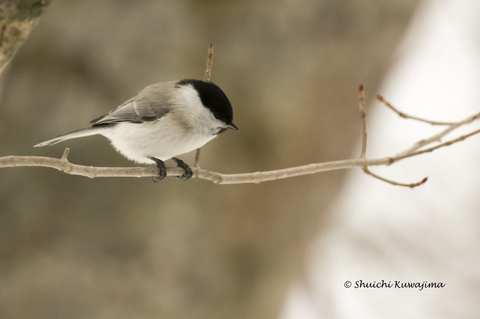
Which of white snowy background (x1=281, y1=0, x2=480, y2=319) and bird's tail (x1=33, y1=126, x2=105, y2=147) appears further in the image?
white snowy background (x1=281, y1=0, x2=480, y2=319)

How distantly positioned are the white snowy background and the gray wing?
795mm

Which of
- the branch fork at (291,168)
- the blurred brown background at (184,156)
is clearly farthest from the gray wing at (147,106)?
the blurred brown background at (184,156)

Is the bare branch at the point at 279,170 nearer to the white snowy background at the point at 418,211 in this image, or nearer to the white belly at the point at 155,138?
the white belly at the point at 155,138

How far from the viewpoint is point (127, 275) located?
4.13 ft

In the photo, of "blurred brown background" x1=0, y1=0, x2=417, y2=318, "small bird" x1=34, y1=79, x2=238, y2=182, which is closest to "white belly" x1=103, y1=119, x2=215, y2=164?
"small bird" x1=34, y1=79, x2=238, y2=182

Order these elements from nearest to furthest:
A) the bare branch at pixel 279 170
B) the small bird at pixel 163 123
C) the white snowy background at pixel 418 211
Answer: the bare branch at pixel 279 170 < the small bird at pixel 163 123 < the white snowy background at pixel 418 211

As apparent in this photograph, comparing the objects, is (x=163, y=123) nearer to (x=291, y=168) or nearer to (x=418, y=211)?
(x=291, y=168)

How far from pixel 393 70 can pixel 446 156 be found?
38 cm

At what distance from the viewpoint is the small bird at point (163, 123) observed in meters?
0.66

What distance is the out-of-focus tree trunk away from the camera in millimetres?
623

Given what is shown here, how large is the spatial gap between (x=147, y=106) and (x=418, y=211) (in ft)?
3.88

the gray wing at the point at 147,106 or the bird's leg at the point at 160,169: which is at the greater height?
the gray wing at the point at 147,106

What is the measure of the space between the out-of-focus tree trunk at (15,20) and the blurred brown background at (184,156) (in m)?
0.46

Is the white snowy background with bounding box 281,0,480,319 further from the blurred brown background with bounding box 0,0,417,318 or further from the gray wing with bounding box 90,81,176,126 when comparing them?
the gray wing with bounding box 90,81,176,126
